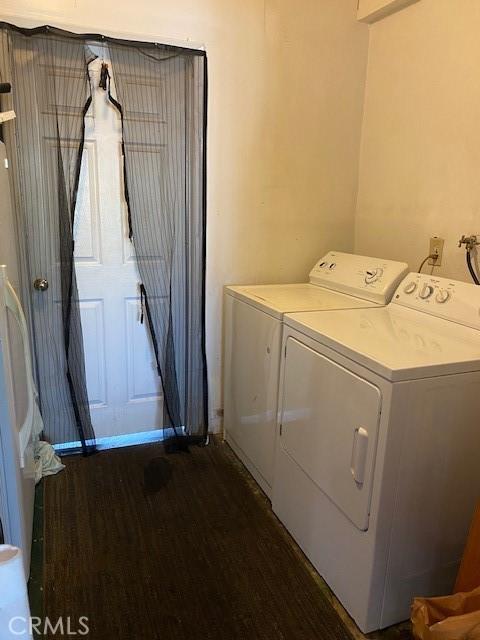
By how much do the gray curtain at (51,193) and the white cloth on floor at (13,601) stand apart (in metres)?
1.51

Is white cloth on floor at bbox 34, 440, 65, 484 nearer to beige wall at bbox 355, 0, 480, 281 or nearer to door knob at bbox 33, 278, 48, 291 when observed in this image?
door knob at bbox 33, 278, 48, 291

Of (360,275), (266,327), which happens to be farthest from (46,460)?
(360,275)

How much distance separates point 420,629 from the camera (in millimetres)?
1278

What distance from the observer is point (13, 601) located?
869mm

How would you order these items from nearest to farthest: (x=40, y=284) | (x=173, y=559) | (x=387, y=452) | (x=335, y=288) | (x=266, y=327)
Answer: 1. (x=387, y=452)
2. (x=173, y=559)
3. (x=266, y=327)
4. (x=40, y=284)
5. (x=335, y=288)

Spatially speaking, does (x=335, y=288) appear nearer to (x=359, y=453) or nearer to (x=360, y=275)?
(x=360, y=275)

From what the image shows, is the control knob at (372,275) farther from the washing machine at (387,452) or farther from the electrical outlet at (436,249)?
the washing machine at (387,452)

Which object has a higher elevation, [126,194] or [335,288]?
[126,194]

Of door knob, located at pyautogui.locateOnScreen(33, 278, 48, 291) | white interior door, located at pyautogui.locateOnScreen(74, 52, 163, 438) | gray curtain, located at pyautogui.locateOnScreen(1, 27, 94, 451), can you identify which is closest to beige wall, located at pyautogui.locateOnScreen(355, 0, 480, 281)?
white interior door, located at pyautogui.locateOnScreen(74, 52, 163, 438)

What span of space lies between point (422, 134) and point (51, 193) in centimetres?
175

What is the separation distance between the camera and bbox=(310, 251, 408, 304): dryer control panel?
2.17 meters

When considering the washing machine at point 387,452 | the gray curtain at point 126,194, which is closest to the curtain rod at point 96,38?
the gray curtain at point 126,194

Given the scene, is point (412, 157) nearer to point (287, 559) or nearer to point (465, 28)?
point (465, 28)

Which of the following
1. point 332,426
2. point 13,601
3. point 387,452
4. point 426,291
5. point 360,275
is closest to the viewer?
point 13,601
